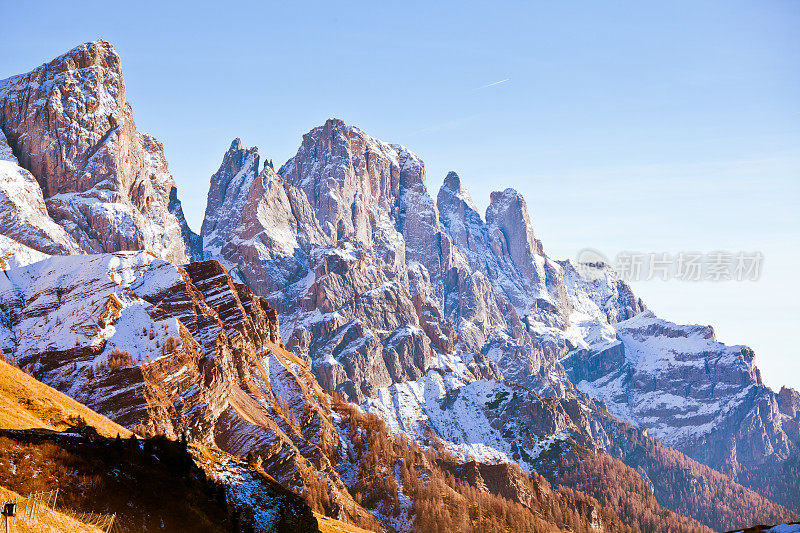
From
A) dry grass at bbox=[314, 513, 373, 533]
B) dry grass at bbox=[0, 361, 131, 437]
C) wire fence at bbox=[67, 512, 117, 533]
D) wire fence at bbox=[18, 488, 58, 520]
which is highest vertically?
wire fence at bbox=[18, 488, 58, 520]

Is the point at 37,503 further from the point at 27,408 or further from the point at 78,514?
the point at 27,408

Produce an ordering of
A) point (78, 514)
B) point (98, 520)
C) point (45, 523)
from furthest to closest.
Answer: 1. point (98, 520)
2. point (78, 514)
3. point (45, 523)

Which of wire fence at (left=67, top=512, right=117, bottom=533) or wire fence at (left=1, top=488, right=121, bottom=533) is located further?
wire fence at (left=67, top=512, right=117, bottom=533)

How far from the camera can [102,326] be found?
200m

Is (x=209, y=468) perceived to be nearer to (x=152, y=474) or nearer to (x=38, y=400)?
(x=152, y=474)

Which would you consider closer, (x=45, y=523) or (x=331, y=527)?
(x=45, y=523)

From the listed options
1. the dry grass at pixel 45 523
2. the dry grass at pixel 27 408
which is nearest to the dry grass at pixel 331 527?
the dry grass at pixel 27 408

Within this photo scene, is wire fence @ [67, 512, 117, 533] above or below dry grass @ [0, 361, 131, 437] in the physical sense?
above

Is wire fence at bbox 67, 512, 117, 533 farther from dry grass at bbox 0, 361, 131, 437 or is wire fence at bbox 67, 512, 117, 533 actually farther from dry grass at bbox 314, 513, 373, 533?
dry grass at bbox 314, 513, 373, 533

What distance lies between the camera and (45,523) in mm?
48875

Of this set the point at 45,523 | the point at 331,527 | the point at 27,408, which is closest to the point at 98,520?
the point at 45,523

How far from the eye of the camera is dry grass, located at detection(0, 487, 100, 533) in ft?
154

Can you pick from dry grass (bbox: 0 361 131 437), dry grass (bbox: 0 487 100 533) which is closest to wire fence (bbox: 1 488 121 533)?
dry grass (bbox: 0 487 100 533)

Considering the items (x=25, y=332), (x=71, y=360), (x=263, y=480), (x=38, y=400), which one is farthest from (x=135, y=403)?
(x=263, y=480)
